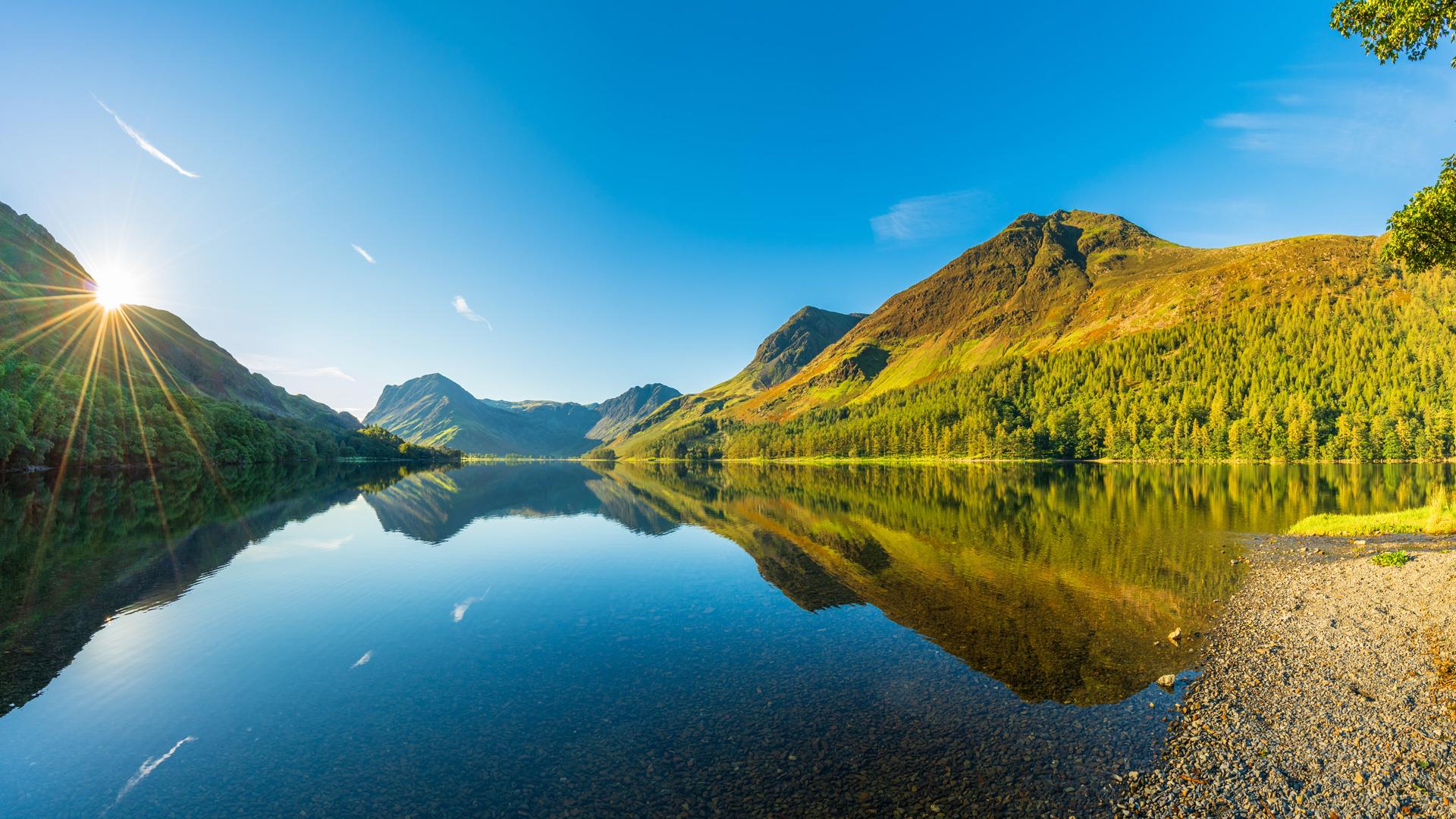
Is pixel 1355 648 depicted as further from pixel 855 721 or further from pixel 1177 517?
pixel 1177 517

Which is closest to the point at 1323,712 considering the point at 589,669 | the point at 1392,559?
the point at 1392,559

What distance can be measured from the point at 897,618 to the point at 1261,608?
14.6 meters

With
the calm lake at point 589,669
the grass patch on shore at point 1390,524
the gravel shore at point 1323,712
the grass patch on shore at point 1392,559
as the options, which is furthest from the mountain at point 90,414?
the grass patch on shore at point 1390,524

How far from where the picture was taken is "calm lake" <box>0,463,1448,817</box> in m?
12.1

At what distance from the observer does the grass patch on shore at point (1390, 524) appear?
33.1 metres

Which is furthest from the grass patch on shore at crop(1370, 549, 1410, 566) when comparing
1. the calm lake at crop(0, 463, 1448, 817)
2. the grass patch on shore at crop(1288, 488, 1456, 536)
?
the grass patch on shore at crop(1288, 488, 1456, 536)

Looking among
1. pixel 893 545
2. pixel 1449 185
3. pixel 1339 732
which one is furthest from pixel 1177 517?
pixel 1339 732

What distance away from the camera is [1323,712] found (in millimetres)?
13414

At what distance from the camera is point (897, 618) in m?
24.0

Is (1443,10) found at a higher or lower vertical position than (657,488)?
higher

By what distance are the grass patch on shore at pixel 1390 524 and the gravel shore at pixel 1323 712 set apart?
15.9m

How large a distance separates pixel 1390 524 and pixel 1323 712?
119ft

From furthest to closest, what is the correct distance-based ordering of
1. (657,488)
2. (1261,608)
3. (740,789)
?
(657,488)
(1261,608)
(740,789)

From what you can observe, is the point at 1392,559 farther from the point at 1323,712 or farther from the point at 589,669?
the point at 589,669
